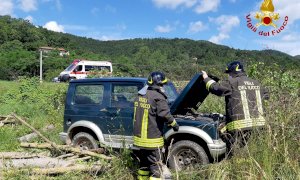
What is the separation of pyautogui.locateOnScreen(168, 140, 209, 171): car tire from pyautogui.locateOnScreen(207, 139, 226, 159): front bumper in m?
0.18

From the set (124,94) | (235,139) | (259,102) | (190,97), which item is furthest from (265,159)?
(124,94)

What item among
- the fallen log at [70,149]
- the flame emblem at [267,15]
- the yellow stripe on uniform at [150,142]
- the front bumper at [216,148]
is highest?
the flame emblem at [267,15]

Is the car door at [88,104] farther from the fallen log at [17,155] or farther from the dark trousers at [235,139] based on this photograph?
the dark trousers at [235,139]

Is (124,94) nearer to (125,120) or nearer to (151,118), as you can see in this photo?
(125,120)

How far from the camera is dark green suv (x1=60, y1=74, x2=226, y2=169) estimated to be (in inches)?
260

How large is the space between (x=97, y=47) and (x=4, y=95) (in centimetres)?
6086

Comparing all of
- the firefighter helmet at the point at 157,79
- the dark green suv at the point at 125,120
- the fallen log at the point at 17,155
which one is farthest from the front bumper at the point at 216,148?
the fallen log at the point at 17,155

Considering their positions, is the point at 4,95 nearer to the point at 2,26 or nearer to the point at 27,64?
the point at 27,64

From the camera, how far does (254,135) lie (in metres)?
5.00

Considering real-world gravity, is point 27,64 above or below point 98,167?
above

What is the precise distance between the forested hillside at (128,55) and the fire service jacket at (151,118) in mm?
3787

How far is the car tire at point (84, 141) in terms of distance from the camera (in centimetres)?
797

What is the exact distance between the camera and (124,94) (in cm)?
786

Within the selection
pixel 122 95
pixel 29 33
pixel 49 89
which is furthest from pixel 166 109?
pixel 29 33
